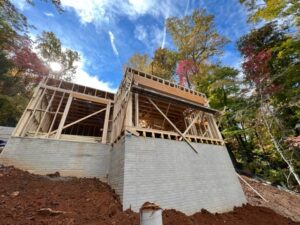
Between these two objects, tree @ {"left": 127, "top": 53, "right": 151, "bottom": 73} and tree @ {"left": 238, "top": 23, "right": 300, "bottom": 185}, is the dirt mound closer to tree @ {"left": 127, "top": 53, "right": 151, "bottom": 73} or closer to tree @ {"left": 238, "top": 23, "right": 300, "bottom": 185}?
tree @ {"left": 238, "top": 23, "right": 300, "bottom": 185}

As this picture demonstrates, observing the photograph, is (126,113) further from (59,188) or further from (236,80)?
(236,80)

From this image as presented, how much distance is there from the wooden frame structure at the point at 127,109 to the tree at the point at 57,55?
44.3 ft

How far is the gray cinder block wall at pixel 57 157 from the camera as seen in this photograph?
648 centimetres

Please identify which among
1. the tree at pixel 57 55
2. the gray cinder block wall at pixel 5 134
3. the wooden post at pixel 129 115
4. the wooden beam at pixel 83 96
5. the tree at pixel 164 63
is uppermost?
the tree at pixel 57 55

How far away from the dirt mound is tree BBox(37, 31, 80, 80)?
22.1 meters

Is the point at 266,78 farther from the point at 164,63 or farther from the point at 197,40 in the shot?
the point at 164,63

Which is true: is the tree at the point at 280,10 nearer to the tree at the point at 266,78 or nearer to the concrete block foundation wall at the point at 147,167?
the tree at the point at 266,78

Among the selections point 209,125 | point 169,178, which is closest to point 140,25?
point 209,125

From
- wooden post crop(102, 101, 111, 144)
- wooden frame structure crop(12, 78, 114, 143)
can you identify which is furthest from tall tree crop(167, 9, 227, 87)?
wooden frame structure crop(12, 78, 114, 143)

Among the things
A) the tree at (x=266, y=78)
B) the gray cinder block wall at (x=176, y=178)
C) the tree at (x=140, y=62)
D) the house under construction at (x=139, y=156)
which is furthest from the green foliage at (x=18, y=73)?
the tree at (x=266, y=78)

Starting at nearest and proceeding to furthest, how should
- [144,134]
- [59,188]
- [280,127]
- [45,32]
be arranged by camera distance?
[59,188] < [144,134] < [280,127] < [45,32]

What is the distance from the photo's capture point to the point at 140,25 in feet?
47.4

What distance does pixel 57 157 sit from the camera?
6.90 m

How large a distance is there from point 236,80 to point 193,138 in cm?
912
